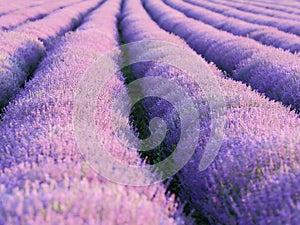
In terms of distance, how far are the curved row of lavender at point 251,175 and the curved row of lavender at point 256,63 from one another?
177 centimetres

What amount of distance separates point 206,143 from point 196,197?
44 centimetres

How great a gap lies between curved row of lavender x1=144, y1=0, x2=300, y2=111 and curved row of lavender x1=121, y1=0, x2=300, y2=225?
177cm

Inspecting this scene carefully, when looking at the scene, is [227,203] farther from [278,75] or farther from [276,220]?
[278,75]

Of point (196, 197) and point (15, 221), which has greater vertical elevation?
point (15, 221)

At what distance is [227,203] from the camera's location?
261cm

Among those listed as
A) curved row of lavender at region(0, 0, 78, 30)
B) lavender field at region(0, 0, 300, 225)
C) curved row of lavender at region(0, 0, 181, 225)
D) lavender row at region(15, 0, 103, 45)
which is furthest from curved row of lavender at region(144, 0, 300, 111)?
curved row of lavender at region(0, 0, 78, 30)

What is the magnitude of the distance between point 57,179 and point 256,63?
15.7 ft

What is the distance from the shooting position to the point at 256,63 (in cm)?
638

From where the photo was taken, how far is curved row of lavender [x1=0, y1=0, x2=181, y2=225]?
183 cm

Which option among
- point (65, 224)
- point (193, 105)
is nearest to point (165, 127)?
point (193, 105)

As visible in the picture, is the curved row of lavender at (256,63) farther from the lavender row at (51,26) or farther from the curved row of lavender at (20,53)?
the lavender row at (51,26)

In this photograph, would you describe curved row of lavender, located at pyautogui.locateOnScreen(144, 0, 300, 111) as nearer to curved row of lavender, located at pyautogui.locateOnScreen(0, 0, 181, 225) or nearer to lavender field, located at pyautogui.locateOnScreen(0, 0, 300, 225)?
lavender field, located at pyautogui.locateOnScreen(0, 0, 300, 225)

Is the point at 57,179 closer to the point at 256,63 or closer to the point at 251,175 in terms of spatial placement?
the point at 251,175

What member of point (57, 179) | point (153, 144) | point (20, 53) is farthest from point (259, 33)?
point (57, 179)
